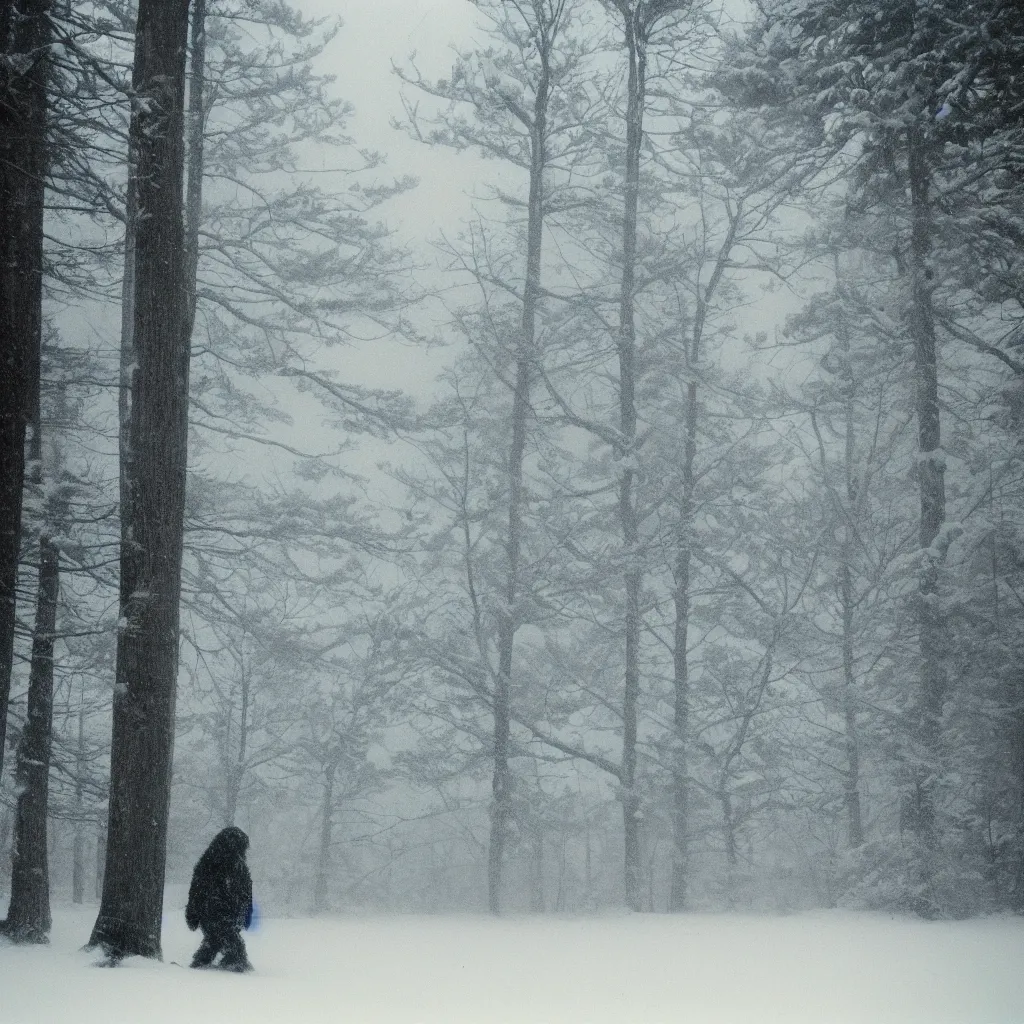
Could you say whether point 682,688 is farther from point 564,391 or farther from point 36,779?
point 36,779

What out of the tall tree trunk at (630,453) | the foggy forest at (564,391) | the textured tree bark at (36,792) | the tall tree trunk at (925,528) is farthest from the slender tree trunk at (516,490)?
the textured tree bark at (36,792)

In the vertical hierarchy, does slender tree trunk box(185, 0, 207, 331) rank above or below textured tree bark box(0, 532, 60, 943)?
above

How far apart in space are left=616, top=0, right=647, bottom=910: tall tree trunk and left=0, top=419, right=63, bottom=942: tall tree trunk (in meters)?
8.16

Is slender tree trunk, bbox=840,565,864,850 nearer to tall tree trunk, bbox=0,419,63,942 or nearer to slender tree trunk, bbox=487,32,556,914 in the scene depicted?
slender tree trunk, bbox=487,32,556,914

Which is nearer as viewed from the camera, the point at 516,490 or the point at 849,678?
the point at 849,678

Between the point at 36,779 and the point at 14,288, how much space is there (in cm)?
558

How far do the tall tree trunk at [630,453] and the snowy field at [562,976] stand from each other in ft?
8.79

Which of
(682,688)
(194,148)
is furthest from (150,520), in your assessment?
(682,688)

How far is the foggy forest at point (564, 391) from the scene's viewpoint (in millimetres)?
6781

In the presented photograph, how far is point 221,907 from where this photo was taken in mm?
6281

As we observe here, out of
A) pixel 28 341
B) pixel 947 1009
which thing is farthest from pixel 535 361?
pixel 947 1009

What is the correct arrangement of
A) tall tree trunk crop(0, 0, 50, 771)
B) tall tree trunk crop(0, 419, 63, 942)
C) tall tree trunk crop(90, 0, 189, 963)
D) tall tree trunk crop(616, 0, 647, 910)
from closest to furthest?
tall tree trunk crop(0, 0, 50, 771)
tall tree trunk crop(90, 0, 189, 963)
tall tree trunk crop(0, 419, 63, 942)
tall tree trunk crop(616, 0, 647, 910)

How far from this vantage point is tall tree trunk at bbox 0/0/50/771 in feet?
18.8

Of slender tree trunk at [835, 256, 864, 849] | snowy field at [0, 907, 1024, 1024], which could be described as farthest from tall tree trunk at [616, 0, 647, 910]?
slender tree trunk at [835, 256, 864, 849]
